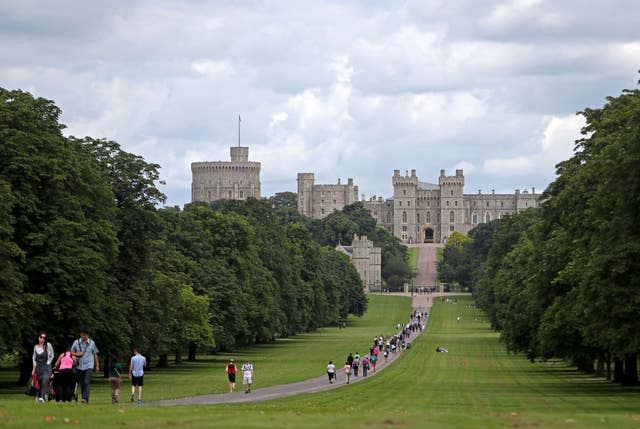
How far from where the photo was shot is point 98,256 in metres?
42.9

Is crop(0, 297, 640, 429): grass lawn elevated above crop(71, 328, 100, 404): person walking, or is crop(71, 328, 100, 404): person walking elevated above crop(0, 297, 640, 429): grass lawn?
crop(71, 328, 100, 404): person walking

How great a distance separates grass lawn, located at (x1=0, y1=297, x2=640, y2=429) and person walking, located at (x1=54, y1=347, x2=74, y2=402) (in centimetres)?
108

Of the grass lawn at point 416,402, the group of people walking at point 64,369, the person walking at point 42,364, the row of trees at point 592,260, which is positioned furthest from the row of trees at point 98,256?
the row of trees at point 592,260

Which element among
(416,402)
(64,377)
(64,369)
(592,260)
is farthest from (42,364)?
(592,260)

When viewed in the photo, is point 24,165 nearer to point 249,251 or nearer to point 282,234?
point 249,251

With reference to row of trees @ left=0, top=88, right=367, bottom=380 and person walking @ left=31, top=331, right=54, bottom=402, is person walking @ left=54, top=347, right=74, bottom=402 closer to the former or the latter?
person walking @ left=31, top=331, right=54, bottom=402

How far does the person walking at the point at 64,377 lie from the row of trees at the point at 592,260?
1503 cm

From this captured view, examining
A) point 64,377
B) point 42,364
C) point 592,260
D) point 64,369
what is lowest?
point 64,377

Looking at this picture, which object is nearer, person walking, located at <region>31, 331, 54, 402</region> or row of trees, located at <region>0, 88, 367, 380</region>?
person walking, located at <region>31, 331, 54, 402</region>

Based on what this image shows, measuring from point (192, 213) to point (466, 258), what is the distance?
4603 inches

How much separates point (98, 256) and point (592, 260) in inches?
616

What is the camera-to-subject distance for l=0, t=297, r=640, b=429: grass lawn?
21188 mm

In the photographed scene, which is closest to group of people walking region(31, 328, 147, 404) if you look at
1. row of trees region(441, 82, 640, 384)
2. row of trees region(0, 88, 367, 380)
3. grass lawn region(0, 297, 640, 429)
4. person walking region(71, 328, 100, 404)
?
person walking region(71, 328, 100, 404)

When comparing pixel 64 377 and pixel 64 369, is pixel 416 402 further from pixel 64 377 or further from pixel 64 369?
pixel 64 369
